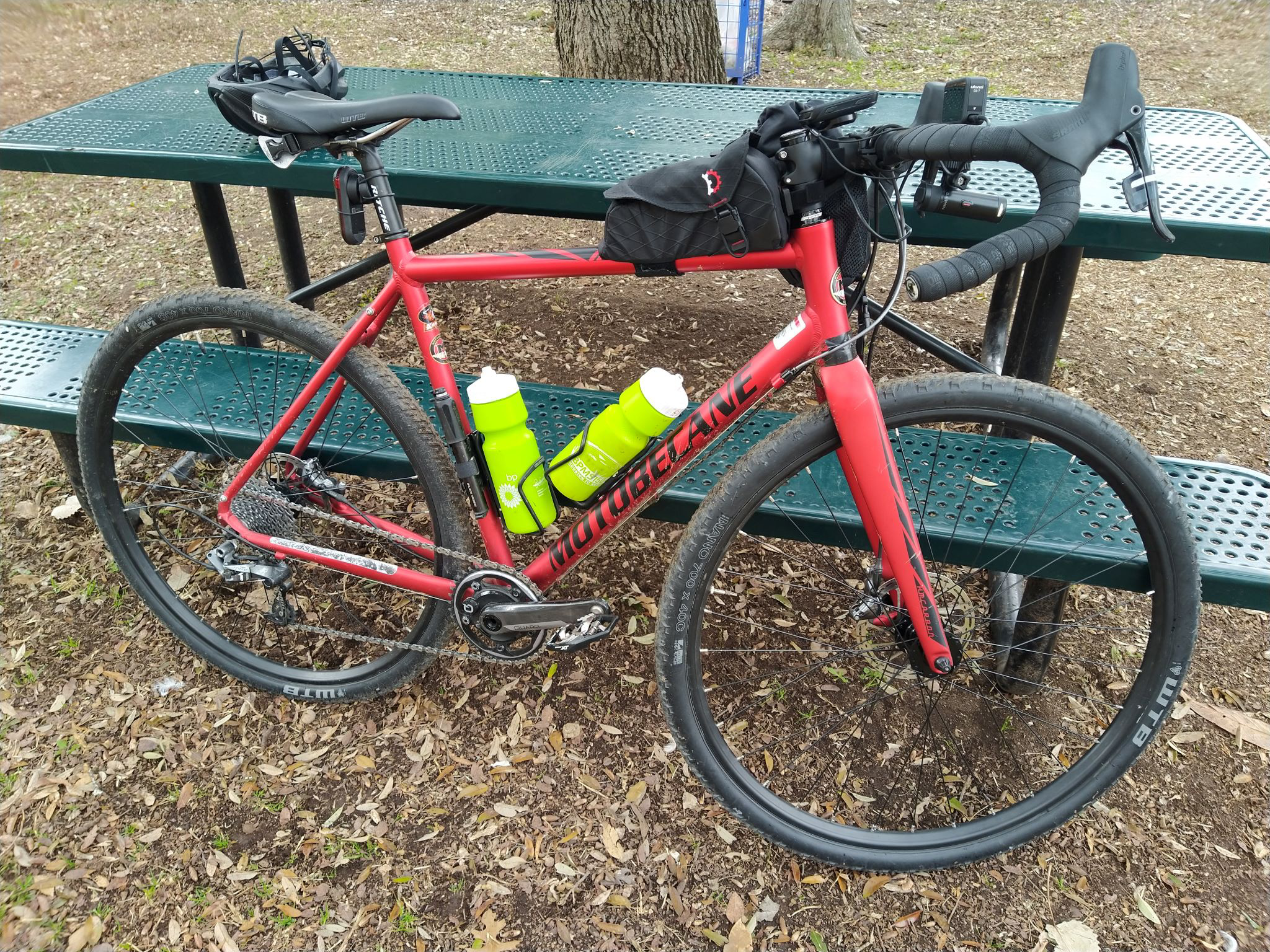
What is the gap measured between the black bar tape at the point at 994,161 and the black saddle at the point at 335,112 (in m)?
0.99

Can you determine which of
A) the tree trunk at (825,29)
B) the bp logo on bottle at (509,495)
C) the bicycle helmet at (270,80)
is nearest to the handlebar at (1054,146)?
the bp logo on bottle at (509,495)

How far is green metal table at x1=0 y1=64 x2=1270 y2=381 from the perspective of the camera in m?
2.16

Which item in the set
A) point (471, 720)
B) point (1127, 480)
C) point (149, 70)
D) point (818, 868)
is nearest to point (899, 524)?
point (1127, 480)

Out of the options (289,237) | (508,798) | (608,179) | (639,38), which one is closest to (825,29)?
(639,38)

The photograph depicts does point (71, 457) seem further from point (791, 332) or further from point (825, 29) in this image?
point (825, 29)

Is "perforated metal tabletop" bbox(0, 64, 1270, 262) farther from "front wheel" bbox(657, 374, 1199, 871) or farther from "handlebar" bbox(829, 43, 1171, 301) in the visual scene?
"handlebar" bbox(829, 43, 1171, 301)

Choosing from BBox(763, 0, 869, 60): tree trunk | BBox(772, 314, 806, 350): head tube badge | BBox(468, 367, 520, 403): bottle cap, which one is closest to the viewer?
BBox(772, 314, 806, 350): head tube badge

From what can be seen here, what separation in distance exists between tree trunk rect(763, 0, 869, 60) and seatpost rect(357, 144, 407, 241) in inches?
254

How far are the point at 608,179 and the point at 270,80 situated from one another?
877 mm

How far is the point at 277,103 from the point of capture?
1824 mm

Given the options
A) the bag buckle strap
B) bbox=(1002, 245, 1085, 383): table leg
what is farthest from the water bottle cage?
bbox=(1002, 245, 1085, 383): table leg

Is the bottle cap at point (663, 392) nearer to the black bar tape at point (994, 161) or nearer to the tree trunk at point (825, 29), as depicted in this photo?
the black bar tape at point (994, 161)

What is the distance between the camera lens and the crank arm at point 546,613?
208 centimetres

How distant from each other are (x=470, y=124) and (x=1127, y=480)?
2.26 m
